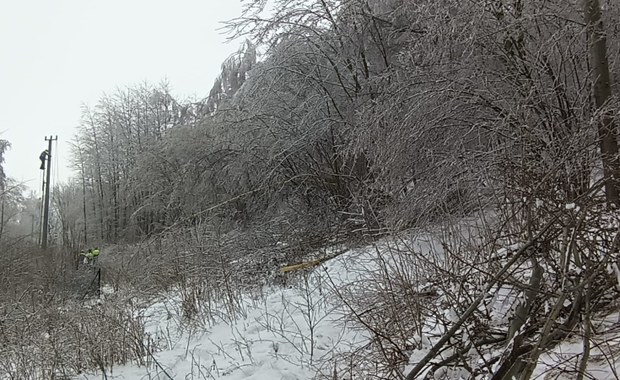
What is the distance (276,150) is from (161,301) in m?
4.94

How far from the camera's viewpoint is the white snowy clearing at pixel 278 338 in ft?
13.3

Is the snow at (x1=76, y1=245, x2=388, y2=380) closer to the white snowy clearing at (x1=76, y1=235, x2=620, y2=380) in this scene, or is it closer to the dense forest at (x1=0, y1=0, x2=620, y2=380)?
the white snowy clearing at (x1=76, y1=235, x2=620, y2=380)

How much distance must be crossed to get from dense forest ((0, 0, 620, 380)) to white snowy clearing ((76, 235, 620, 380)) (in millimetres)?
164

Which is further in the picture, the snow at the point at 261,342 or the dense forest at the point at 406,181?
the snow at the point at 261,342

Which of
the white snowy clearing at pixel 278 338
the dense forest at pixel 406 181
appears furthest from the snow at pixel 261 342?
the dense forest at pixel 406 181

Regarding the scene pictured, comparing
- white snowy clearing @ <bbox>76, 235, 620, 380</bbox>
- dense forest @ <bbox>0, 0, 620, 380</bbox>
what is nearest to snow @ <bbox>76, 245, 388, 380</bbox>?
white snowy clearing @ <bbox>76, 235, 620, 380</bbox>

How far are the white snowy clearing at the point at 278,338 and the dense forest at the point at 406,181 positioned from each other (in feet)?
0.54

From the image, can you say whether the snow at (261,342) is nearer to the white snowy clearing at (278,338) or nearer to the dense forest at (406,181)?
the white snowy clearing at (278,338)

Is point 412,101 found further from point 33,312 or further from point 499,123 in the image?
point 33,312

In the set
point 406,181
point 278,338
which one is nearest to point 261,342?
point 278,338

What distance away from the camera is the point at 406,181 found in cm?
673

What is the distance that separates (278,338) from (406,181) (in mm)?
2727

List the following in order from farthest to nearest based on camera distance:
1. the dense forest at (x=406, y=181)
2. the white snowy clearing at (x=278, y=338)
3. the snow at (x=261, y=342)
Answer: the snow at (x=261, y=342), the white snowy clearing at (x=278, y=338), the dense forest at (x=406, y=181)

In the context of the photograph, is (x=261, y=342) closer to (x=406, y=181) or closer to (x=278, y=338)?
(x=278, y=338)
